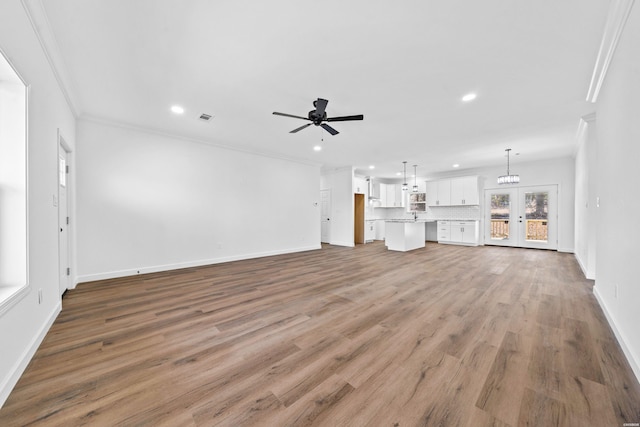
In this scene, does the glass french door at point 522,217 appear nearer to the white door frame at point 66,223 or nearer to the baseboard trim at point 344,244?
the baseboard trim at point 344,244

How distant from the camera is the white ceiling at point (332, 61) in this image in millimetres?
2012

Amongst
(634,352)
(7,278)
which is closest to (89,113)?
(7,278)

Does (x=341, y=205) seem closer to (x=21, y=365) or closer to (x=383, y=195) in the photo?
(x=383, y=195)

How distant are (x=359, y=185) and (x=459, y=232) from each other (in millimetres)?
3901

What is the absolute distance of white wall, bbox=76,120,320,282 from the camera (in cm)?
418

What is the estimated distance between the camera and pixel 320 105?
312 cm


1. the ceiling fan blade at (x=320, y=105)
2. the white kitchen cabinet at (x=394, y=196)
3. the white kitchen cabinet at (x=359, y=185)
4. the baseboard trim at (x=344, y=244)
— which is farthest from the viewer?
the white kitchen cabinet at (x=394, y=196)

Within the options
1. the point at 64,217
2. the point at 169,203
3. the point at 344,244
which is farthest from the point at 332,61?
the point at 344,244

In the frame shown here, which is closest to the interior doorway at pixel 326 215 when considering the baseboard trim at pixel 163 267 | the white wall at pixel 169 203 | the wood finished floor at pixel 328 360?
the white wall at pixel 169 203

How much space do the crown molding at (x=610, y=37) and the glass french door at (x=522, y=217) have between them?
224 inches

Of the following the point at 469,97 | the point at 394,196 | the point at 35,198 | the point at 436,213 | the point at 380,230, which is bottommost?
the point at 380,230

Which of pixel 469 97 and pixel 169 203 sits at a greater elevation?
pixel 469 97

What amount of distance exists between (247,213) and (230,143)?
5.56 feet

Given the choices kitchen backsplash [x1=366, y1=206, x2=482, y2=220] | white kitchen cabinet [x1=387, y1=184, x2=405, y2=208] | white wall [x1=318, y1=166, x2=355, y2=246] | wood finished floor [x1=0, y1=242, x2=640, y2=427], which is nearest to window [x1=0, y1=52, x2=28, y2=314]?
wood finished floor [x1=0, y1=242, x2=640, y2=427]
